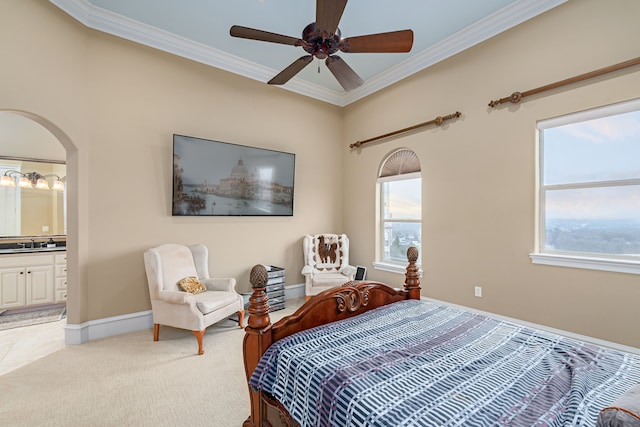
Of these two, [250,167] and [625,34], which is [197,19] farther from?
[625,34]

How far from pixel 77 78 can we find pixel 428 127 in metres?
4.11

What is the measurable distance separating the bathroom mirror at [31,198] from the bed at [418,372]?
5.03m

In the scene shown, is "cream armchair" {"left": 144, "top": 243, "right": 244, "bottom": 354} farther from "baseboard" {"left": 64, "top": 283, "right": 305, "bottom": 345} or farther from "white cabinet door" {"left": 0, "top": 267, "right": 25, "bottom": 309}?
"white cabinet door" {"left": 0, "top": 267, "right": 25, "bottom": 309}

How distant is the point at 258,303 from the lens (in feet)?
5.11

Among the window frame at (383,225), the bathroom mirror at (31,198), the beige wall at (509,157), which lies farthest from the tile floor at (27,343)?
the beige wall at (509,157)

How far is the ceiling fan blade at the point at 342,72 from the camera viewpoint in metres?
2.51

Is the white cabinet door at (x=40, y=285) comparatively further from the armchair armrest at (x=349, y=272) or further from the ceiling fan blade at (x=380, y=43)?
the ceiling fan blade at (x=380, y=43)

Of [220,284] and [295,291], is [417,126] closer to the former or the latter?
[295,291]

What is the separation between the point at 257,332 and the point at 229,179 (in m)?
2.80

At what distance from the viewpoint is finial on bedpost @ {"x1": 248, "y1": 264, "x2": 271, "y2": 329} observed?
1.55 meters

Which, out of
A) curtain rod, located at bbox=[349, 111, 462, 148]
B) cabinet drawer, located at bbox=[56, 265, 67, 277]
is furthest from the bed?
cabinet drawer, located at bbox=[56, 265, 67, 277]

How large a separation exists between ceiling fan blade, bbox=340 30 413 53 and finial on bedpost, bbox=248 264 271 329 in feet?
6.10

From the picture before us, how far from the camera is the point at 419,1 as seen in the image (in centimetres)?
294

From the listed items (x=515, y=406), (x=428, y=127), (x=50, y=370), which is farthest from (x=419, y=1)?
(x=50, y=370)
